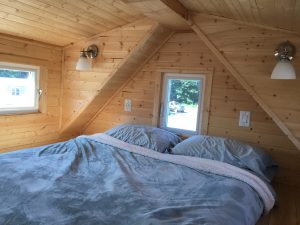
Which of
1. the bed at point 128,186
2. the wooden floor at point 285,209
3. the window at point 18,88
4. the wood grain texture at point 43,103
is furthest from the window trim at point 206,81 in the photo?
the window at point 18,88

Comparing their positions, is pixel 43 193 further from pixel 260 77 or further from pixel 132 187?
pixel 260 77

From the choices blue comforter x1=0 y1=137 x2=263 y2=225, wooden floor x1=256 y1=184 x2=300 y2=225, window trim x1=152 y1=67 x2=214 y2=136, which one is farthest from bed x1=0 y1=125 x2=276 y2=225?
window trim x1=152 y1=67 x2=214 y2=136

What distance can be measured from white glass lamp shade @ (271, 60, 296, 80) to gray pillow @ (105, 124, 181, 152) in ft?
3.92

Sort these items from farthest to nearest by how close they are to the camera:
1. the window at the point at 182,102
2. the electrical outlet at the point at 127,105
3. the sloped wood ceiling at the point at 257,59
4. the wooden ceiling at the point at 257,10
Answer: the electrical outlet at the point at 127,105, the window at the point at 182,102, the sloped wood ceiling at the point at 257,59, the wooden ceiling at the point at 257,10

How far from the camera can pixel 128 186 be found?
167 centimetres

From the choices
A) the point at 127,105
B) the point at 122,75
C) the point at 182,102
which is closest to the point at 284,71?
the point at 182,102

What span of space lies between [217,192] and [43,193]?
110cm

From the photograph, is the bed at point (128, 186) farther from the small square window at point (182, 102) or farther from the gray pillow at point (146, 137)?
the small square window at point (182, 102)

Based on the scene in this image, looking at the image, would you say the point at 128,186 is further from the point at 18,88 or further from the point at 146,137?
the point at 18,88

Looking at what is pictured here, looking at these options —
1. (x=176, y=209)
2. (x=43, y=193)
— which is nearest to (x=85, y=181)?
(x=43, y=193)

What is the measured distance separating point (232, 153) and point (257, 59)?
856mm

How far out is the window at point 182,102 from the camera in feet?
9.71

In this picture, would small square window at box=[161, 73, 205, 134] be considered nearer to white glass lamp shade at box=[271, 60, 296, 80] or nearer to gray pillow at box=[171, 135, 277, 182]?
gray pillow at box=[171, 135, 277, 182]

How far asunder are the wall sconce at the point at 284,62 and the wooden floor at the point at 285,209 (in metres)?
1.14
